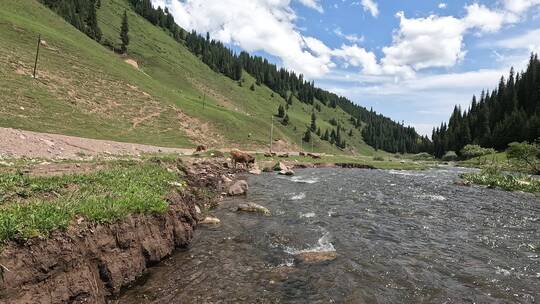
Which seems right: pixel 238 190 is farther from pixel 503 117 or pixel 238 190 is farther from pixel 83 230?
pixel 503 117

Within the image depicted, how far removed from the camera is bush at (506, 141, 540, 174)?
5809cm

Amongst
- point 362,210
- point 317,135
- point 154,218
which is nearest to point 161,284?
point 154,218

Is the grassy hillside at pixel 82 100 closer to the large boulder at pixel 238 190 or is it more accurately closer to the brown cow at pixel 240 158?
the brown cow at pixel 240 158

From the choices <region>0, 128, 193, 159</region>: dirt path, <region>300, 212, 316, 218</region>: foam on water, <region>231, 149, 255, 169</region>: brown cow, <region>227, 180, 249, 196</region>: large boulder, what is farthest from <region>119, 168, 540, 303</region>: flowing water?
<region>231, 149, 255, 169</region>: brown cow

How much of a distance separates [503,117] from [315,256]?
567ft

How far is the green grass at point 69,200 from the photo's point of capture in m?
9.27

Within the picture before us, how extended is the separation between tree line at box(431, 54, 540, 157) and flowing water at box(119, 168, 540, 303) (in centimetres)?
12267

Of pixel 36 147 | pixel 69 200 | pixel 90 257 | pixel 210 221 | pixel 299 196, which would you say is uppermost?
pixel 36 147

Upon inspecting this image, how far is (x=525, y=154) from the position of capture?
60219 mm

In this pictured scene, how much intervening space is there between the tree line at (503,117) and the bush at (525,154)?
67.9 metres

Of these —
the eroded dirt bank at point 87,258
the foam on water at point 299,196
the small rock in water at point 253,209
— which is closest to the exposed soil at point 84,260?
the eroded dirt bank at point 87,258

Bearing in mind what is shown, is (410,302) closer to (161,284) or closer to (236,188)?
(161,284)

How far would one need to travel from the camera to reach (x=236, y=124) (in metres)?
98.1

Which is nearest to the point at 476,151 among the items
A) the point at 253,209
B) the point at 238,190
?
the point at 238,190
